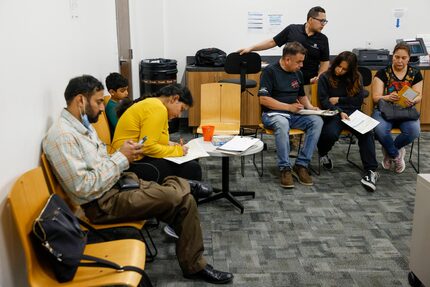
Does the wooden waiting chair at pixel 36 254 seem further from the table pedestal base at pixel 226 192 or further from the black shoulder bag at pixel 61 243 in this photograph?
the table pedestal base at pixel 226 192

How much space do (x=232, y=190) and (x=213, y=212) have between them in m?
0.45

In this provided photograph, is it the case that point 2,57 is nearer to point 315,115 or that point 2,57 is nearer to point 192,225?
point 192,225

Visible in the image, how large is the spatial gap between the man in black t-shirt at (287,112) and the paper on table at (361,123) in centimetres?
28

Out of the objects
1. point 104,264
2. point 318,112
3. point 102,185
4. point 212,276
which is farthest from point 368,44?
point 104,264

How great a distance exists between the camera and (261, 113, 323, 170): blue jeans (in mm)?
3959

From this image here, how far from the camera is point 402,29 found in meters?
6.05

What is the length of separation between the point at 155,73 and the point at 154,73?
0.04 ft

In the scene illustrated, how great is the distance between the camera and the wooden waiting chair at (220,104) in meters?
4.26

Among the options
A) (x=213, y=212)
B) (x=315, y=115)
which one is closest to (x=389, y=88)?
(x=315, y=115)

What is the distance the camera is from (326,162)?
451cm

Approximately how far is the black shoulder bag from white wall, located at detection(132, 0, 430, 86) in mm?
4332

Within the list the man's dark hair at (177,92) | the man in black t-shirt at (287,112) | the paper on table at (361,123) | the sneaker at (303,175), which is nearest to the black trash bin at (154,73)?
the man in black t-shirt at (287,112)

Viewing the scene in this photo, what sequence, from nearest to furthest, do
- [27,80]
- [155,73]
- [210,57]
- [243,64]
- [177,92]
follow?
[27,80], [177,92], [243,64], [155,73], [210,57]

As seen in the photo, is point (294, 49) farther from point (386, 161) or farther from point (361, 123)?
point (386, 161)
